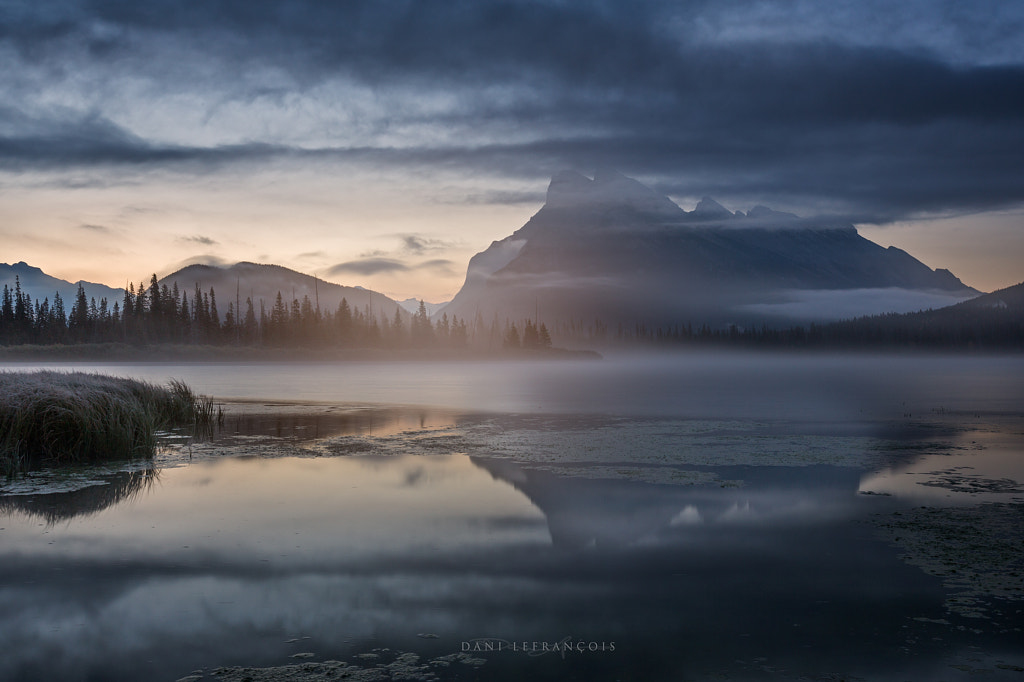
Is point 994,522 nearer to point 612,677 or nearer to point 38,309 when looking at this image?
point 612,677

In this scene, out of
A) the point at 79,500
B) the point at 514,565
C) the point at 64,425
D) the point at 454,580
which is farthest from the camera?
the point at 64,425

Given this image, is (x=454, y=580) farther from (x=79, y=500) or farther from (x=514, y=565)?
(x=79, y=500)

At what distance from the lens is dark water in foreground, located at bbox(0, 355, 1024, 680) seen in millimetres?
8656

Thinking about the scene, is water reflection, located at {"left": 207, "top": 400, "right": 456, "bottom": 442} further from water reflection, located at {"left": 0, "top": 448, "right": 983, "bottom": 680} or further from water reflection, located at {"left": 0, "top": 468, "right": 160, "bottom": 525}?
water reflection, located at {"left": 0, "top": 448, "right": 983, "bottom": 680}

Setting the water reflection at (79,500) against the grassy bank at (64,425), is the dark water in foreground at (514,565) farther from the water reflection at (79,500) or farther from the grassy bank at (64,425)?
the grassy bank at (64,425)

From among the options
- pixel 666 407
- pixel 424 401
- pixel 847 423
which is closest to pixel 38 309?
pixel 424 401

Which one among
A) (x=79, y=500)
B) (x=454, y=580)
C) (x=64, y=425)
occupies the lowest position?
(x=454, y=580)

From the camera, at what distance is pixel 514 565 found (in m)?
11.9

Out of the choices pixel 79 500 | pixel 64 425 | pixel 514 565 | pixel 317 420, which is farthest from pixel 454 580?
pixel 317 420

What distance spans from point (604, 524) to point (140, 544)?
8.20 metres

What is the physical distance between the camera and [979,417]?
35469 millimetres

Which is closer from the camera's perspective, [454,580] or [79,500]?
[454,580]

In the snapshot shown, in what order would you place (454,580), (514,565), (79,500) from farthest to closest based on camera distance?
(79,500) → (514,565) → (454,580)

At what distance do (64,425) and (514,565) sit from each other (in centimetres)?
1671
